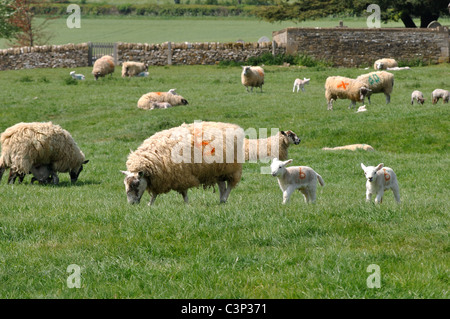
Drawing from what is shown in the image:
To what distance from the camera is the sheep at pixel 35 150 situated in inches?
514

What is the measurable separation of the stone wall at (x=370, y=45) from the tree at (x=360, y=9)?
4884mm

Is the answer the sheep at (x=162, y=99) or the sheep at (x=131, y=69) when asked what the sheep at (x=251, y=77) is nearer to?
the sheep at (x=162, y=99)

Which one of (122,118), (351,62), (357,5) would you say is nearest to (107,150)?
(122,118)

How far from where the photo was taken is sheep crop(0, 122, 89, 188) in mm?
13062

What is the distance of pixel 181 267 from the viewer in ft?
20.2

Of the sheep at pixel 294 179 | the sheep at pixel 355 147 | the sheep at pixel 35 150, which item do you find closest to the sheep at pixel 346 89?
the sheep at pixel 355 147

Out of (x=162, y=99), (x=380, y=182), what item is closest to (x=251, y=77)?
(x=162, y=99)

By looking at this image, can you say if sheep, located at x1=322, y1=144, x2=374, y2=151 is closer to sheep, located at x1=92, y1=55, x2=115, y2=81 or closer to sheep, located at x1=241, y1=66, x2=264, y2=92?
sheep, located at x1=241, y1=66, x2=264, y2=92

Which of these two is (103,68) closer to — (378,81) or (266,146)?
(378,81)

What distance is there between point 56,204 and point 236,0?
101470mm

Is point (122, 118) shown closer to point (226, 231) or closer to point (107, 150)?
point (107, 150)

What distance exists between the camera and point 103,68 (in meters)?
35.7

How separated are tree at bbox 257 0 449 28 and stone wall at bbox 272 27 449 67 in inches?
192

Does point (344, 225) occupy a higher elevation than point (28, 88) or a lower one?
higher
